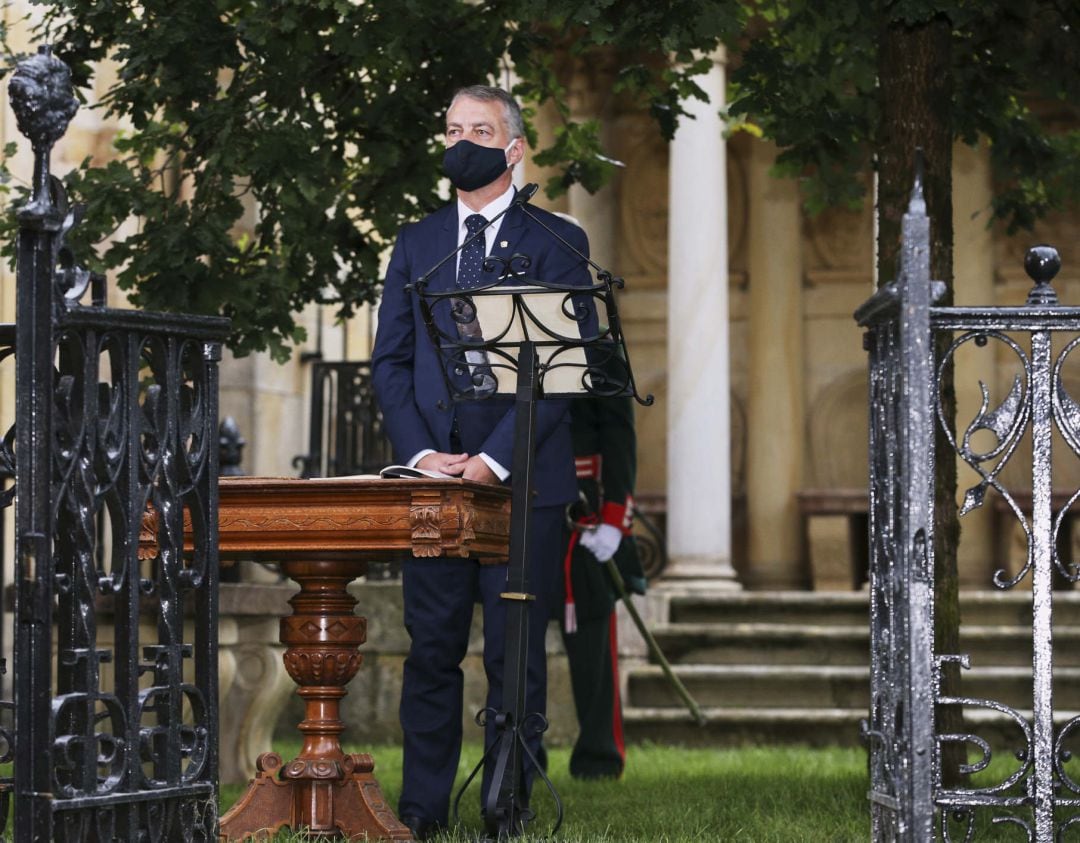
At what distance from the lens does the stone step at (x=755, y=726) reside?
11.7m

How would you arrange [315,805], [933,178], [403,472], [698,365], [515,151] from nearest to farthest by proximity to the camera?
[403,472], [315,805], [515,151], [933,178], [698,365]

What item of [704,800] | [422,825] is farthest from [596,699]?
[422,825]

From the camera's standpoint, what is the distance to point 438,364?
5930 mm

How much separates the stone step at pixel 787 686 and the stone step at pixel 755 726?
8.3 inches

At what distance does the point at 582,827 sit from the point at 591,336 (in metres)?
1.48

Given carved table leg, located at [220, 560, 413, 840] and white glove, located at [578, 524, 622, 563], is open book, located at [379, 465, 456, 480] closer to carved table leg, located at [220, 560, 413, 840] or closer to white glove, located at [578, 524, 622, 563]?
carved table leg, located at [220, 560, 413, 840]

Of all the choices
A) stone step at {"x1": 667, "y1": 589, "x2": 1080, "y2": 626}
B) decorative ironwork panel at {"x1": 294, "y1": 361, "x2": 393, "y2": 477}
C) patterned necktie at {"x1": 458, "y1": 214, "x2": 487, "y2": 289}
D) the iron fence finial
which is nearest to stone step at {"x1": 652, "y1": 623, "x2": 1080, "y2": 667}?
stone step at {"x1": 667, "y1": 589, "x2": 1080, "y2": 626}

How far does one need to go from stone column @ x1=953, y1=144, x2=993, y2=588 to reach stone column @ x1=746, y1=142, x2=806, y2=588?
1614mm

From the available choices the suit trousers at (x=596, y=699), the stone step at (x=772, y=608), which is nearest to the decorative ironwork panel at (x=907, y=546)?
the suit trousers at (x=596, y=699)

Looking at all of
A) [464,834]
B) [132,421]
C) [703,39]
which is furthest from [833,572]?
[132,421]

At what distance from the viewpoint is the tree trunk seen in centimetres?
680

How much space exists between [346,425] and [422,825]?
7.69 meters

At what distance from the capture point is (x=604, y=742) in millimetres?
8898

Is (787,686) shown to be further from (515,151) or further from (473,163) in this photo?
(473,163)
